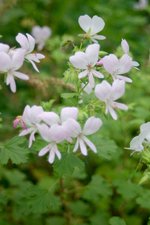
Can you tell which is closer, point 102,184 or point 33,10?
point 102,184

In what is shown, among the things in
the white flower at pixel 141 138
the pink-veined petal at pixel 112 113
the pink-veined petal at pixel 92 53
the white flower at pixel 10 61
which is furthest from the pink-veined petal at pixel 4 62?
the white flower at pixel 141 138

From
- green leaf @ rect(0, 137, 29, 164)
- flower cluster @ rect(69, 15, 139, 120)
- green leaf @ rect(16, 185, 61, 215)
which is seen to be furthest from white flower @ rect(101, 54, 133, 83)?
green leaf @ rect(16, 185, 61, 215)

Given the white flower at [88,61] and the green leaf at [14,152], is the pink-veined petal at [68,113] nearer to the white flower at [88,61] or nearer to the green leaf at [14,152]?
the white flower at [88,61]

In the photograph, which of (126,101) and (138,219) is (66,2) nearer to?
(126,101)

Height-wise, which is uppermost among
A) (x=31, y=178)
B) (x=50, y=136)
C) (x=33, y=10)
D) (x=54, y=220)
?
(x=50, y=136)

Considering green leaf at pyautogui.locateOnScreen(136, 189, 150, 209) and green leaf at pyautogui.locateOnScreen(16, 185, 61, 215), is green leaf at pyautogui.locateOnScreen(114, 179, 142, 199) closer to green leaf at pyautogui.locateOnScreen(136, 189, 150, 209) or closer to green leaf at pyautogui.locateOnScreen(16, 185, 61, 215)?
green leaf at pyautogui.locateOnScreen(136, 189, 150, 209)

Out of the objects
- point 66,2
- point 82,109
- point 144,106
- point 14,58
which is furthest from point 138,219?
point 66,2

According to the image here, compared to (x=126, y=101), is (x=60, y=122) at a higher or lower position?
higher
